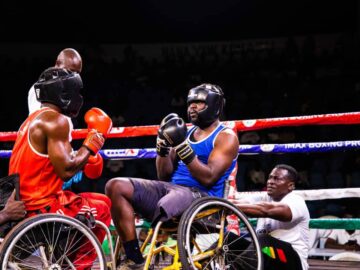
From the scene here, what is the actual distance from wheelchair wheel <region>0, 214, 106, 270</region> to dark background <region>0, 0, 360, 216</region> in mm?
4637

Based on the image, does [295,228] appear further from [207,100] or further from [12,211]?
[12,211]

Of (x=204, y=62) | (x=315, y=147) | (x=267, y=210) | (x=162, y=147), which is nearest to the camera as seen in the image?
(x=162, y=147)

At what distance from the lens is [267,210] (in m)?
2.88

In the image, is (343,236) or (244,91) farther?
(244,91)

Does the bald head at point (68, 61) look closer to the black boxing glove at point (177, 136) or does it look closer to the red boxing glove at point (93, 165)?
the red boxing glove at point (93, 165)

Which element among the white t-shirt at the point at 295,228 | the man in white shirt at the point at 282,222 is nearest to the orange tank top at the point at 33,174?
the man in white shirt at the point at 282,222

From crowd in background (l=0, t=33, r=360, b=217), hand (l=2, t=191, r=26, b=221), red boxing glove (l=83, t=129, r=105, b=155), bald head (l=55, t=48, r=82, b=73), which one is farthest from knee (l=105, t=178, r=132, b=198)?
crowd in background (l=0, t=33, r=360, b=217)

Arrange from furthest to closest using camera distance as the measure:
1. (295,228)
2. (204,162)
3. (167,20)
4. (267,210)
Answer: (167,20)
(295,228)
(267,210)
(204,162)

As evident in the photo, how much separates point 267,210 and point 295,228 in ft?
1.10

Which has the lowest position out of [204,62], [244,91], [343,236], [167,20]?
[343,236]

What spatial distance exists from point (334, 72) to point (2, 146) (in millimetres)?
5666

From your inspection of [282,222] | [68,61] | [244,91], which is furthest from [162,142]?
[244,91]

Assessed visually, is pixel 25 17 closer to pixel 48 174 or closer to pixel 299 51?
pixel 299 51

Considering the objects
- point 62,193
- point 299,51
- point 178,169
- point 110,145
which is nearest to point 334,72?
point 299,51
